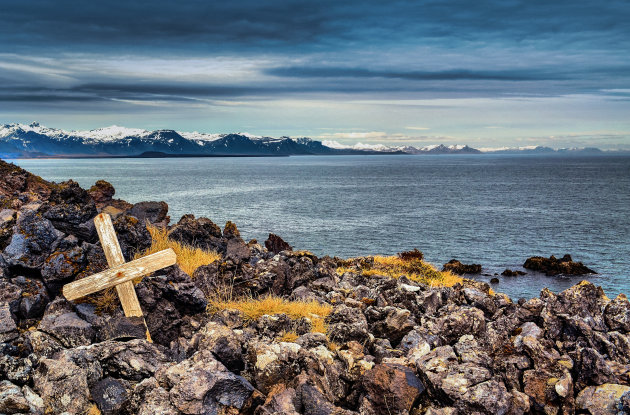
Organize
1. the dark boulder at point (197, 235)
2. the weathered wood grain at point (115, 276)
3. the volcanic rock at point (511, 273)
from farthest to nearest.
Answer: the volcanic rock at point (511, 273)
the dark boulder at point (197, 235)
the weathered wood grain at point (115, 276)

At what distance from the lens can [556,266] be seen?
42.7 m

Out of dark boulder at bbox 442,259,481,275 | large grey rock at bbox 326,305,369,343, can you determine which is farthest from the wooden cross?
dark boulder at bbox 442,259,481,275

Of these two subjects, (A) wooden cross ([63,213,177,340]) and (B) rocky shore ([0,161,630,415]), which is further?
(A) wooden cross ([63,213,177,340])

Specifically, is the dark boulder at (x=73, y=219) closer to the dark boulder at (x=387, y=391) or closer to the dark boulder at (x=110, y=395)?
the dark boulder at (x=110, y=395)

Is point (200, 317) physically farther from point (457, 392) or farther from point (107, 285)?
point (457, 392)

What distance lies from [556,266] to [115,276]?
40060mm

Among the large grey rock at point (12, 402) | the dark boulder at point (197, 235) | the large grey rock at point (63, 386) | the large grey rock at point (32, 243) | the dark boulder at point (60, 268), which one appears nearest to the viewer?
the large grey rock at point (12, 402)

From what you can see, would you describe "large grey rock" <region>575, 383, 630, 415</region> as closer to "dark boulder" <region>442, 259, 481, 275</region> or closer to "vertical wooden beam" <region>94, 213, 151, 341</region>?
"vertical wooden beam" <region>94, 213, 151, 341</region>

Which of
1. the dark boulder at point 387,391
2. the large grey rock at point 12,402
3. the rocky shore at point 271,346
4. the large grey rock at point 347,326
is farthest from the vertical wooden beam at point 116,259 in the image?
the dark boulder at point 387,391

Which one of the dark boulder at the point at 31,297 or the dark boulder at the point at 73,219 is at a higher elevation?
the dark boulder at the point at 73,219

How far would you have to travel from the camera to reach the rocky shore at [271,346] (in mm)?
8547

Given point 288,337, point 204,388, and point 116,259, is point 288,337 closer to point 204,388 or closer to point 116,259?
point 204,388

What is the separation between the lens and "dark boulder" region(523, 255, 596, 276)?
4209 centimetres

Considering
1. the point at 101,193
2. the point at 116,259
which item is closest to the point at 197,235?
the point at 116,259
